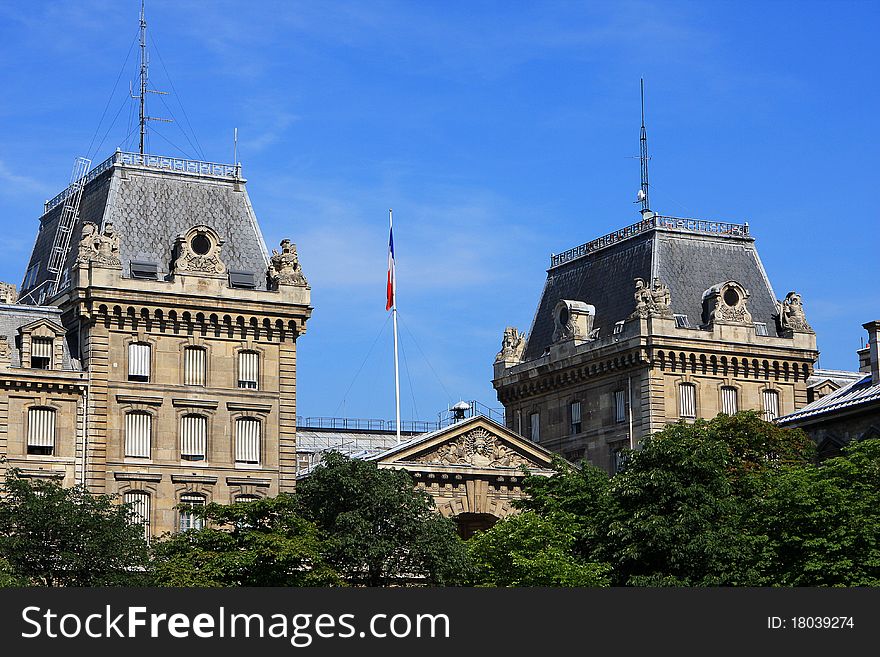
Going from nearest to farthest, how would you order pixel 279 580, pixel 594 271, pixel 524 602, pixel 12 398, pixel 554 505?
pixel 524 602
pixel 279 580
pixel 554 505
pixel 12 398
pixel 594 271

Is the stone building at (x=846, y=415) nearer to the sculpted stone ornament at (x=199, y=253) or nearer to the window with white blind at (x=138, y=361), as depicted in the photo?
the sculpted stone ornament at (x=199, y=253)

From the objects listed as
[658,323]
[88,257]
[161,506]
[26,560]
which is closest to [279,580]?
[26,560]

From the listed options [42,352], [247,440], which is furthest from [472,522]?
[42,352]

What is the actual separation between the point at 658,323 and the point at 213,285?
25.4 m

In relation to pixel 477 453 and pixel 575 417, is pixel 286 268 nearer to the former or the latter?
pixel 477 453

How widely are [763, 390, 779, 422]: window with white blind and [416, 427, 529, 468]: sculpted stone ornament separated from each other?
14960 mm

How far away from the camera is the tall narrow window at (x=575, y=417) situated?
11150 centimetres

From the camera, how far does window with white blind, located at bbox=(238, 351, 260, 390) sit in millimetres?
97125

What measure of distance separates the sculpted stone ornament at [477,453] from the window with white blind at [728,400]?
12.4 meters

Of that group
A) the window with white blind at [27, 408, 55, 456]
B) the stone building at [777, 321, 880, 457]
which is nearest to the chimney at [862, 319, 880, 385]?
the stone building at [777, 321, 880, 457]

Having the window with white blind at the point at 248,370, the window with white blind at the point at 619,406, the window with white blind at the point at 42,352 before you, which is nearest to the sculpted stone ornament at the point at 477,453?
the window with white blind at the point at 619,406

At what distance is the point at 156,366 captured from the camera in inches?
3735

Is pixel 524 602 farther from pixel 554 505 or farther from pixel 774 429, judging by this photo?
pixel 774 429

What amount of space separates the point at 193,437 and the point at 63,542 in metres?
17.7
